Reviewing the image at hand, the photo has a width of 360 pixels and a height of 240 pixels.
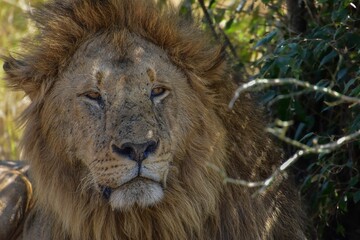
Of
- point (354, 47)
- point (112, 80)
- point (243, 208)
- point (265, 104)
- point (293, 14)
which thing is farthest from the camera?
point (293, 14)

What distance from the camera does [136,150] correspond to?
Answer: 4055 mm

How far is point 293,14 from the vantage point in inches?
237

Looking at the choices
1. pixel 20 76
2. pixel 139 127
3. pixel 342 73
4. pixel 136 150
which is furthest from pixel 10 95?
pixel 136 150

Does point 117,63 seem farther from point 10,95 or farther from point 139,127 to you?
point 10,95

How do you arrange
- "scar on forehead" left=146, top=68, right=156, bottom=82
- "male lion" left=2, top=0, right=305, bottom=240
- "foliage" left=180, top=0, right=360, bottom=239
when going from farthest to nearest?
1. "foliage" left=180, top=0, right=360, bottom=239
2. "scar on forehead" left=146, top=68, right=156, bottom=82
3. "male lion" left=2, top=0, right=305, bottom=240

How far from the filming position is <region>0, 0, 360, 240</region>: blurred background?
16.0 ft

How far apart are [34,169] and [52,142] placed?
242 mm

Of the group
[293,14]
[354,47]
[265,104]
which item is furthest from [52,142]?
[293,14]

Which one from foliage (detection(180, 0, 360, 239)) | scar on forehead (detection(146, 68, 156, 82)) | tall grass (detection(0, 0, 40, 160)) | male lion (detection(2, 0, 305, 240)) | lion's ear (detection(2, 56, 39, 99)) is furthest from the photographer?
tall grass (detection(0, 0, 40, 160))

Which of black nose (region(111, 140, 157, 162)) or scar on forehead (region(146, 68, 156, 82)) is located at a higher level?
scar on forehead (region(146, 68, 156, 82))

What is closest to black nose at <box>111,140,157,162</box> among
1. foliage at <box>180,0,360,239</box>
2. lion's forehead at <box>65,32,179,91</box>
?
lion's forehead at <box>65,32,179,91</box>

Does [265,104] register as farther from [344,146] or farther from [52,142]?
[52,142]

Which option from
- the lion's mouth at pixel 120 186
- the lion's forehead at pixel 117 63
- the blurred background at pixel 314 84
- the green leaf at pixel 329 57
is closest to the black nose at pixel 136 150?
the lion's mouth at pixel 120 186

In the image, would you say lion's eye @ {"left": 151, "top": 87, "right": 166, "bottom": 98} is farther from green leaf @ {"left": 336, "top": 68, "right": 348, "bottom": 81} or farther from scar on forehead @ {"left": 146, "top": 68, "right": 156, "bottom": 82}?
green leaf @ {"left": 336, "top": 68, "right": 348, "bottom": 81}
